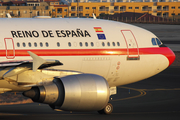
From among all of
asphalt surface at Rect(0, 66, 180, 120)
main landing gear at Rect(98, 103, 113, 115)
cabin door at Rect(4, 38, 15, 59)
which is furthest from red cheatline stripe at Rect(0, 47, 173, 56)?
asphalt surface at Rect(0, 66, 180, 120)

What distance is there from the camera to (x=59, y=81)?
22.3 m

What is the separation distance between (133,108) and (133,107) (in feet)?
1.39

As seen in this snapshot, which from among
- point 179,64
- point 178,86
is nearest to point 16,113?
point 178,86

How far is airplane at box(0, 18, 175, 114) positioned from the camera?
21.9 metres

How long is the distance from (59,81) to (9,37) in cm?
413

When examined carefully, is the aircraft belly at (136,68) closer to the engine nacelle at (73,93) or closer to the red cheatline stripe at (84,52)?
the red cheatline stripe at (84,52)

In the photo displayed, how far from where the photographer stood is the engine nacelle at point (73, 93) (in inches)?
850

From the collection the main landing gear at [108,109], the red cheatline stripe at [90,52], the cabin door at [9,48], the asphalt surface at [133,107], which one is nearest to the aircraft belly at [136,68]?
the red cheatline stripe at [90,52]

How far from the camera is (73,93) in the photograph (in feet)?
70.9

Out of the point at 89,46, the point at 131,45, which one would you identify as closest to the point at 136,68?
the point at 131,45

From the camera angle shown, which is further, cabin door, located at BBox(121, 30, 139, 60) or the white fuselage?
cabin door, located at BBox(121, 30, 139, 60)

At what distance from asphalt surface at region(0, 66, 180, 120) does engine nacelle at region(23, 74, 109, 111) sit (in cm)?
386

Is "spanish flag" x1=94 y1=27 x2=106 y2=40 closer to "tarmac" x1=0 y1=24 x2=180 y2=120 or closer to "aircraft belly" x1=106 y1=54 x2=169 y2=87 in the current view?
"aircraft belly" x1=106 y1=54 x2=169 y2=87

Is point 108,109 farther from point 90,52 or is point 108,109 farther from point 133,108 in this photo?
point 90,52
